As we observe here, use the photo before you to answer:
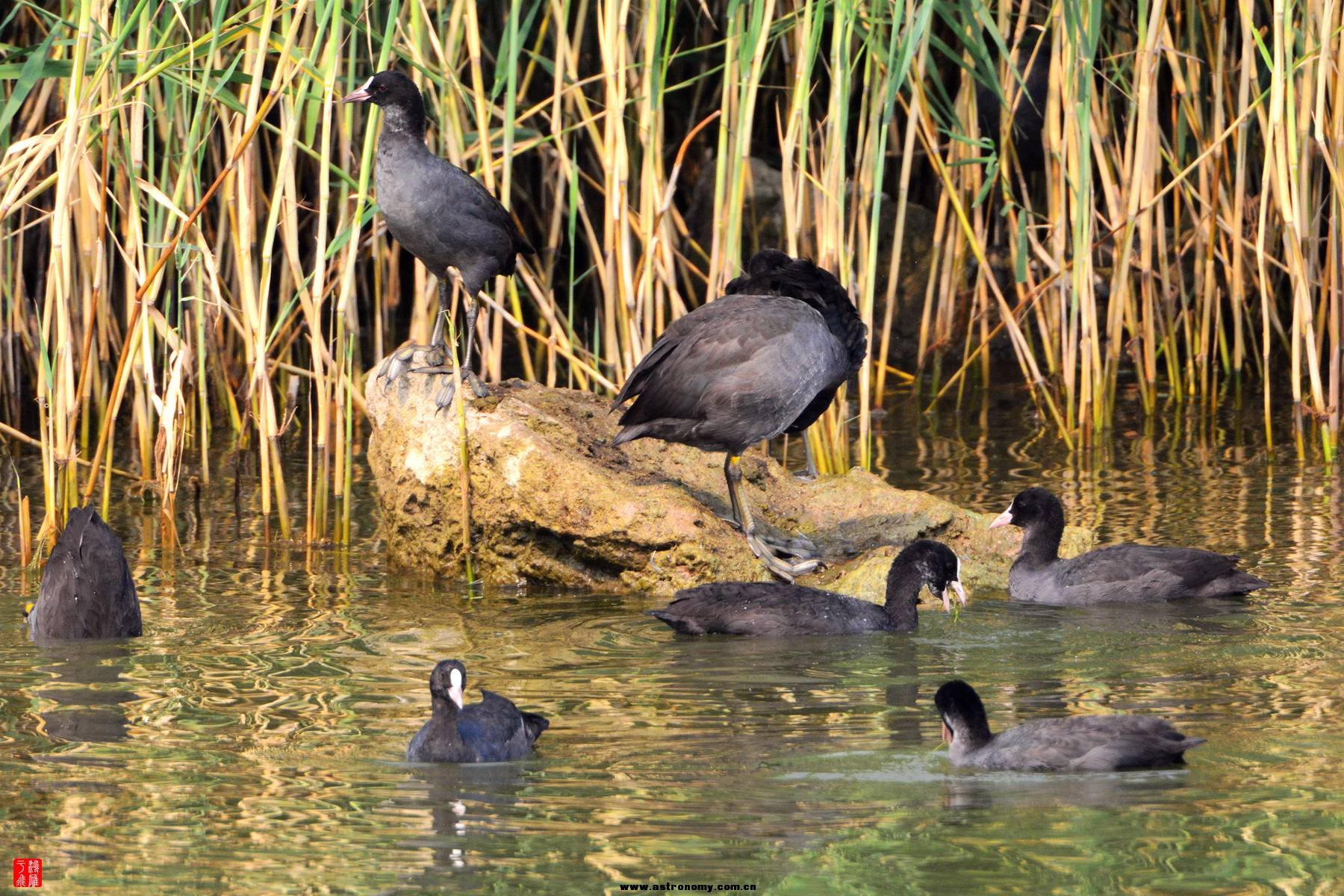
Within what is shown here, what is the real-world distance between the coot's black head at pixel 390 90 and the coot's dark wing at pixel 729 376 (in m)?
1.38

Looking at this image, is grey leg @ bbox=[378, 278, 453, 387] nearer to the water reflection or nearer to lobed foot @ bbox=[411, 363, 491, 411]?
lobed foot @ bbox=[411, 363, 491, 411]

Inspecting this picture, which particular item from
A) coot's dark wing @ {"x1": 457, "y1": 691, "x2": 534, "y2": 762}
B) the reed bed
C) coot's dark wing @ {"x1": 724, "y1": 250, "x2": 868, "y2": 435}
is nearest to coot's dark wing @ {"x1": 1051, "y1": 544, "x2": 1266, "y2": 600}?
coot's dark wing @ {"x1": 724, "y1": 250, "x2": 868, "y2": 435}

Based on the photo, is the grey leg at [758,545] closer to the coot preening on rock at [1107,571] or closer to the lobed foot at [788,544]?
the lobed foot at [788,544]

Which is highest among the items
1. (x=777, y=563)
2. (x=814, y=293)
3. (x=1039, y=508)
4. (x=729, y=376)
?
(x=814, y=293)

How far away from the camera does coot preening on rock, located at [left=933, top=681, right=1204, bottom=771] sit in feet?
13.8

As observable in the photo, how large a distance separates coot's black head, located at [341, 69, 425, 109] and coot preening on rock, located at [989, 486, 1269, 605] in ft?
8.58

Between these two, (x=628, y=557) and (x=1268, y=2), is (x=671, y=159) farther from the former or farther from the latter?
(x=628, y=557)

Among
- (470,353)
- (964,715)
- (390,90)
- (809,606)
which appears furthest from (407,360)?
(964,715)

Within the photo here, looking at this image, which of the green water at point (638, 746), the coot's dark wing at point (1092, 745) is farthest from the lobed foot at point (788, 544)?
the coot's dark wing at point (1092, 745)

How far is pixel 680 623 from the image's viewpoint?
5.75 meters

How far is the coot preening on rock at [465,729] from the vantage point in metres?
4.39

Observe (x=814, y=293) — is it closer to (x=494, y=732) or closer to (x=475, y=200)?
(x=475, y=200)

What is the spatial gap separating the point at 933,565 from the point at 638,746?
1655 millimetres

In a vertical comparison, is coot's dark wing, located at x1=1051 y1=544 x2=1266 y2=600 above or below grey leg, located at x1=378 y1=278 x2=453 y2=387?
below
